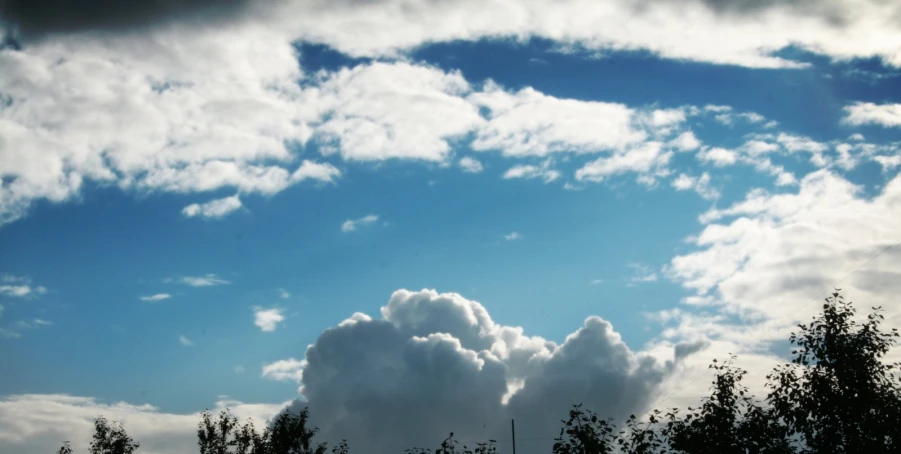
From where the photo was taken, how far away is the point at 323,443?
Result: 90.2 metres

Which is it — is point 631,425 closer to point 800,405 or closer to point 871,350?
point 800,405

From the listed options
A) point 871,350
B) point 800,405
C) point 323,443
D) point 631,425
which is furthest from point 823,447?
point 323,443

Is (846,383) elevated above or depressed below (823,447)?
above

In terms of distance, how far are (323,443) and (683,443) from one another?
65.5m

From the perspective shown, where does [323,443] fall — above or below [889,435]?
above

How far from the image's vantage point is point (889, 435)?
30.2 metres

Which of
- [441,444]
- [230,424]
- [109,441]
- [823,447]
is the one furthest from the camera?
[230,424]

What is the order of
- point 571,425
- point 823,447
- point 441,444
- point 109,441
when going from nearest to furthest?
point 571,425 → point 823,447 → point 441,444 → point 109,441

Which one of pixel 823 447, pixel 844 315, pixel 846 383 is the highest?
pixel 844 315

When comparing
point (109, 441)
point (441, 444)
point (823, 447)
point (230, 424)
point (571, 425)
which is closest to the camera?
point (571, 425)

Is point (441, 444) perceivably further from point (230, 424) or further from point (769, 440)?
point (230, 424)

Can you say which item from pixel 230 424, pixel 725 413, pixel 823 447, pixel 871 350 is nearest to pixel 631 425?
pixel 725 413

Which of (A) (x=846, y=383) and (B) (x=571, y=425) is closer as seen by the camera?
(B) (x=571, y=425)

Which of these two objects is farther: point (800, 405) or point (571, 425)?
point (800, 405)
